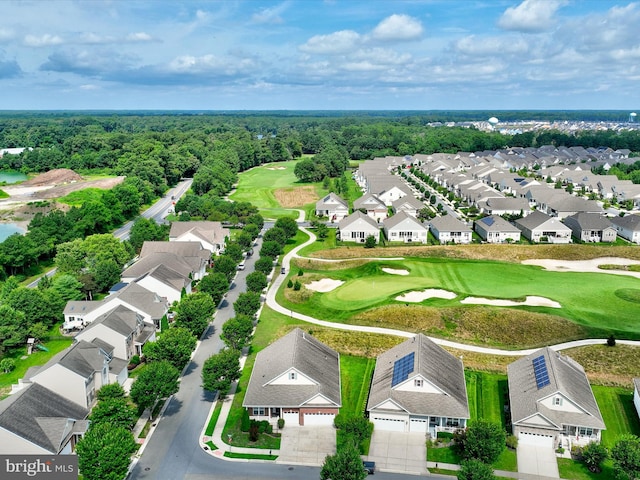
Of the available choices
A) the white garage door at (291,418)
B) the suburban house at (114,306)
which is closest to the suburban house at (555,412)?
the white garage door at (291,418)

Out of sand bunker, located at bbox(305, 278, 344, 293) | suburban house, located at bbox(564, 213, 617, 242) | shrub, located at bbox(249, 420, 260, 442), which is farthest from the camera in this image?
suburban house, located at bbox(564, 213, 617, 242)

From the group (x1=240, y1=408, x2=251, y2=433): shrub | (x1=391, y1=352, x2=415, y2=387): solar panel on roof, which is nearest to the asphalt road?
(x1=240, y1=408, x2=251, y2=433): shrub

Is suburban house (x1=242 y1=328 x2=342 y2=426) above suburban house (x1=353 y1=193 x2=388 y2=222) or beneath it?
above

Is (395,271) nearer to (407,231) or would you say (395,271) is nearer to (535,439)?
(407,231)

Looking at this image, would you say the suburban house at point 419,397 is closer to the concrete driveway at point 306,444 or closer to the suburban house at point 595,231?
the concrete driveway at point 306,444

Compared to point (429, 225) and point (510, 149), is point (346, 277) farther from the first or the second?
point (510, 149)

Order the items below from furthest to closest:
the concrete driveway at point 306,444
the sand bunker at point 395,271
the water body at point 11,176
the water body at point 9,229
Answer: the water body at point 11,176 → the water body at point 9,229 → the sand bunker at point 395,271 → the concrete driveway at point 306,444

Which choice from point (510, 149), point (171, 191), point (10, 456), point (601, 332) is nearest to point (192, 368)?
point (10, 456)

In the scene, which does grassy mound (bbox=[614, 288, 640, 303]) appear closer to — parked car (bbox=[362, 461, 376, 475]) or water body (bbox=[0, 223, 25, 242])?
parked car (bbox=[362, 461, 376, 475])

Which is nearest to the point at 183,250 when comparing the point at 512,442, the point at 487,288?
the point at 487,288
